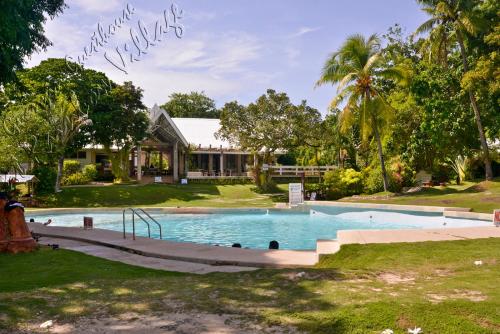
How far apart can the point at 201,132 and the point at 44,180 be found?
18.8 metres

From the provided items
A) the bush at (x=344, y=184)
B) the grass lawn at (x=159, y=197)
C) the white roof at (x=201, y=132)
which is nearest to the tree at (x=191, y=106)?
the white roof at (x=201, y=132)

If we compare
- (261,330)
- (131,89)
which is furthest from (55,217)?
(261,330)

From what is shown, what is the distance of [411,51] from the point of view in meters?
36.4

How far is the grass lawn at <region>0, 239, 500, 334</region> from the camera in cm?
459

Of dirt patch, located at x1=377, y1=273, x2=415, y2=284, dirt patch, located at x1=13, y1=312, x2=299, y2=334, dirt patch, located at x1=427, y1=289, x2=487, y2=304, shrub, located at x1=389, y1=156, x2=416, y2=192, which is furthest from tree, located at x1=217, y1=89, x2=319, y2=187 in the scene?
dirt patch, located at x1=13, y1=312, x2=299, y2=334

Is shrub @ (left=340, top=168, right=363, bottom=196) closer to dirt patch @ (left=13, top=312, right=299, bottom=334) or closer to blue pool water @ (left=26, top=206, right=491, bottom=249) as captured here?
blue pool water @ (left=26, top=206, right=491, bottom=249)

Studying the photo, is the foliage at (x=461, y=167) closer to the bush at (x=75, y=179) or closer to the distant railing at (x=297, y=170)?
the distant railing at (x=297, y=170)

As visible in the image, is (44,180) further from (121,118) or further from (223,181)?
(223,181)

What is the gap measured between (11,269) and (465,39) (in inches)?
1106

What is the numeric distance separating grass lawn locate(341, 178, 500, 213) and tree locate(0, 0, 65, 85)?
1721cm

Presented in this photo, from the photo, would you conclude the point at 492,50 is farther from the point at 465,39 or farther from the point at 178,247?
the point at 178,247

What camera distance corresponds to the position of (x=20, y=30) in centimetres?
907

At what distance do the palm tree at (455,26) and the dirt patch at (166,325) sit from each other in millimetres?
25417

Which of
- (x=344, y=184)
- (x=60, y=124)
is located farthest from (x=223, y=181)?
(x=60, y=124)
